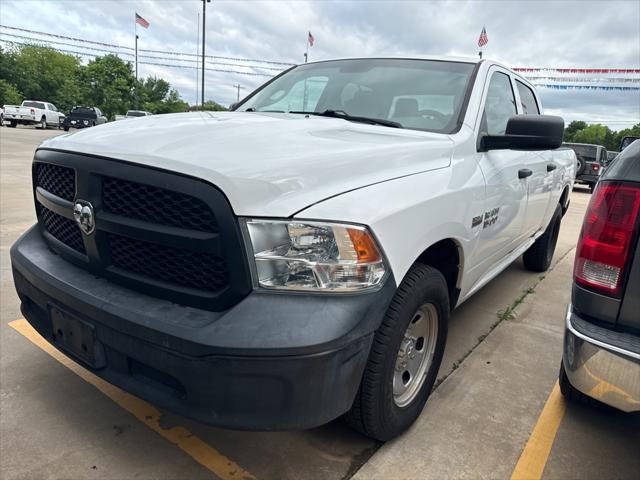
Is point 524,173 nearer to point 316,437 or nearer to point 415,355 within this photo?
point 415,355

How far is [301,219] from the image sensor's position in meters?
1.60

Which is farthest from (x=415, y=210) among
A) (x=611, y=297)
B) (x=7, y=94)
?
(x=7, y=94)

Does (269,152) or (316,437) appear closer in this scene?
(269,152)

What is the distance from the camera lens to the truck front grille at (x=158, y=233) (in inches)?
61.9

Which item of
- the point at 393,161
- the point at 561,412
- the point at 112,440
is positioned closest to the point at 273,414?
the point at 112,440

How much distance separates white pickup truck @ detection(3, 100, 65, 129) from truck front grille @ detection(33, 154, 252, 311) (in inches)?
1292

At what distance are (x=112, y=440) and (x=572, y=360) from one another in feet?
6.40

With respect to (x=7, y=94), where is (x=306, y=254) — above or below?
above

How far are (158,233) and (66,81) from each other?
59968 mm

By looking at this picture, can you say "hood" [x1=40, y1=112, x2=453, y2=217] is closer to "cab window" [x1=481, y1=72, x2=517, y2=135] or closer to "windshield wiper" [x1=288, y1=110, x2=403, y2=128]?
"windshield wiper" [x1=288, y1=110, x2=403, y2=128]

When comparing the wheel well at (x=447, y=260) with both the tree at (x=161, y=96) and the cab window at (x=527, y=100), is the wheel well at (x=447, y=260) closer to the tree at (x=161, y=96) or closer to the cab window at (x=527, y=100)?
the cab window at (x=527, y=100)

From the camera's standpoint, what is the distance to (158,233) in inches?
65.4

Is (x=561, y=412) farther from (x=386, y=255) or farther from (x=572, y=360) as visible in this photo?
(x=386, y=255)

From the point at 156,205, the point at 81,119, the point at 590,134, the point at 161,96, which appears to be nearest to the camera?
the point at 156,205
